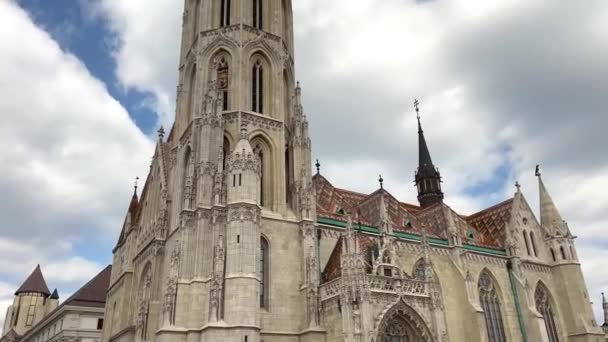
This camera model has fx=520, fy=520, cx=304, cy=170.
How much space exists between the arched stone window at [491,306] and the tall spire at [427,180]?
38.8ft

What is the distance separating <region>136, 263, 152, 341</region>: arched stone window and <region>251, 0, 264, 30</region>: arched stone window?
51.4 ft

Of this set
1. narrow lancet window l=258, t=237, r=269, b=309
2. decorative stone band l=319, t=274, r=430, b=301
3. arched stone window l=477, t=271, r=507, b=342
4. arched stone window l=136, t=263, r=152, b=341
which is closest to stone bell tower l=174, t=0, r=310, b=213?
narrow lancet window l=258, t=237, r=269, b=309

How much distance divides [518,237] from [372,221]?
11.6 m

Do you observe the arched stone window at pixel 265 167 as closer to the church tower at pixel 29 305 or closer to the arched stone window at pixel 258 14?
the arched stone window at pixel 258 14

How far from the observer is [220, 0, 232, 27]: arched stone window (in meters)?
31.7

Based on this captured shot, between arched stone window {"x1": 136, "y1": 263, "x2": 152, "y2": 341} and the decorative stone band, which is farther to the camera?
arched stone window {"x1": 136, "y1": 263, "x2": 152, "y2": 341}

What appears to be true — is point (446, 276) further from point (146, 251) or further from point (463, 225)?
point (146, 251)

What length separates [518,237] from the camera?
36406 millimetres

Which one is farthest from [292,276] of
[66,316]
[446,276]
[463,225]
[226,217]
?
[66,316]

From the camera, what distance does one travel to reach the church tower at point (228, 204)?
23344mm

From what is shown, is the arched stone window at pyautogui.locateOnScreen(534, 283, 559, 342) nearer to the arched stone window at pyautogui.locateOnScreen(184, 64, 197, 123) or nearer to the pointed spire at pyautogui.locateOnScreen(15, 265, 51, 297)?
the arched stone window at pyautogui.locateOnScreen(184, 64, 197, 123)

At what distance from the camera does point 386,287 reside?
24047mm

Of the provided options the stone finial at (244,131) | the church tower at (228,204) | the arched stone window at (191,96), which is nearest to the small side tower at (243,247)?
the church tower at (228,204)

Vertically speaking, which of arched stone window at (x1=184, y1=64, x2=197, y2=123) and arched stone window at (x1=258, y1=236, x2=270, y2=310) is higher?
arched stone window at (x1=184, y1=64, x2=197, y2=123)
